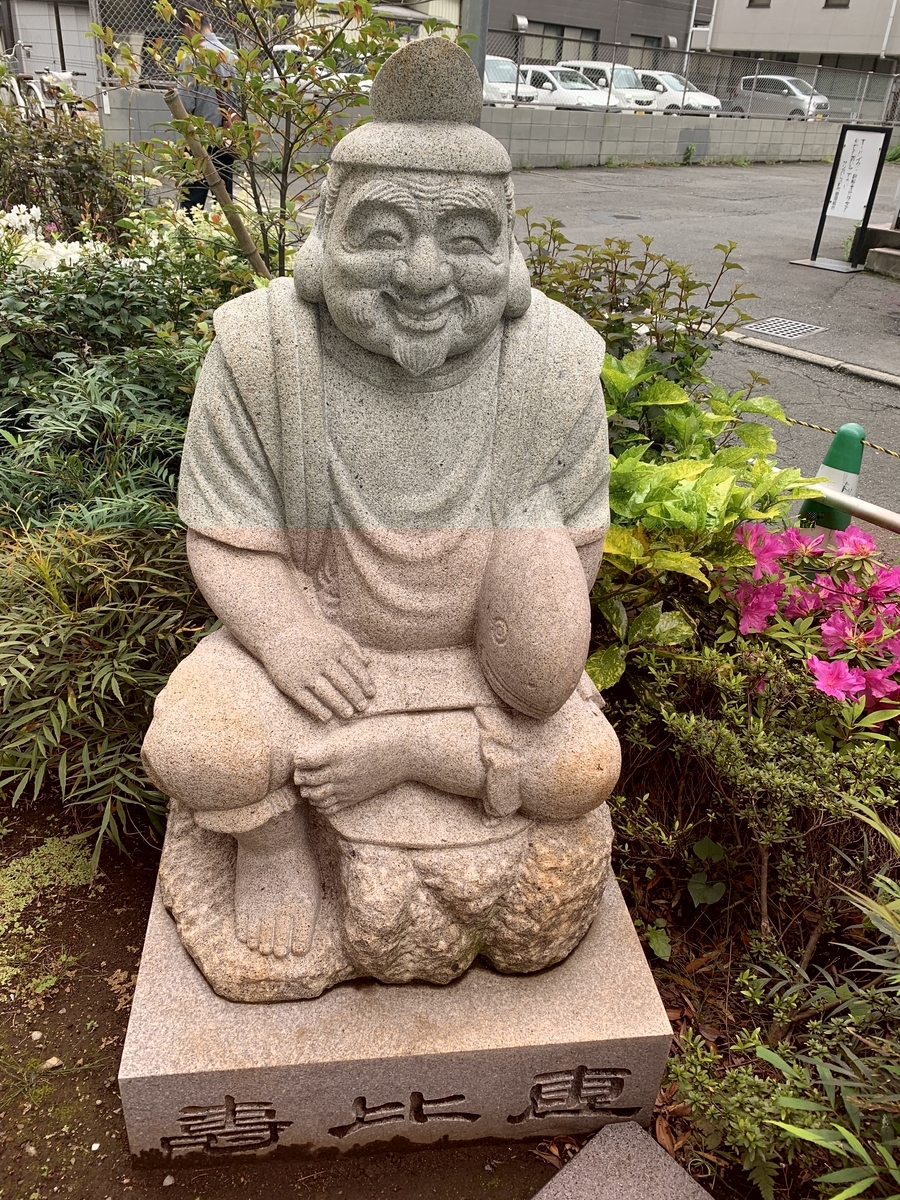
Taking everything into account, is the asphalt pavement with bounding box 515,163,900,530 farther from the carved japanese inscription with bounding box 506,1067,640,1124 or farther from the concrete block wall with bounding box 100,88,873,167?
the carved japanese inscription with bounding box 506,1067,640,1124

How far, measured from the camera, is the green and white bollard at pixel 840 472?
3.67 m

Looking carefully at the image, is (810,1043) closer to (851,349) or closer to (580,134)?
(851,349)

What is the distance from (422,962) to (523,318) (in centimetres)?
147

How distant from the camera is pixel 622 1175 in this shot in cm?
200

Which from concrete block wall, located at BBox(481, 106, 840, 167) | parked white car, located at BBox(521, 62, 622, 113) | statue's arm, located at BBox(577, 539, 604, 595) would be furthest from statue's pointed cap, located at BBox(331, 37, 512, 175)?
parked white car, located at BBox(521, 62, 622, 113)

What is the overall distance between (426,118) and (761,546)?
5.34ft

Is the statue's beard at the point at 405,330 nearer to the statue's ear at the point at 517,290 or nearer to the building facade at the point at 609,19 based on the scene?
the statue's ear at the point at 517,290

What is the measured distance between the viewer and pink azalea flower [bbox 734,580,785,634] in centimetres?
278

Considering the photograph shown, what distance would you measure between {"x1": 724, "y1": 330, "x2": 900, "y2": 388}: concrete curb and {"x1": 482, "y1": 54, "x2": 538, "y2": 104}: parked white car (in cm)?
A: 1028

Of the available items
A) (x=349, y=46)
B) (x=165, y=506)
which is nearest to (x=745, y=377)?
(x=349, y=46)

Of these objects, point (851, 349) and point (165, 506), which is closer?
point (165, 506)

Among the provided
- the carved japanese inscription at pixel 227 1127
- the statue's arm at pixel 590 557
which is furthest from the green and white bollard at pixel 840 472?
the carved japanese inscription at pixel 227 1127

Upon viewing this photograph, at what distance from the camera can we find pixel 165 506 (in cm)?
332

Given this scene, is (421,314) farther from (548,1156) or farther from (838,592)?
(548,1156)
